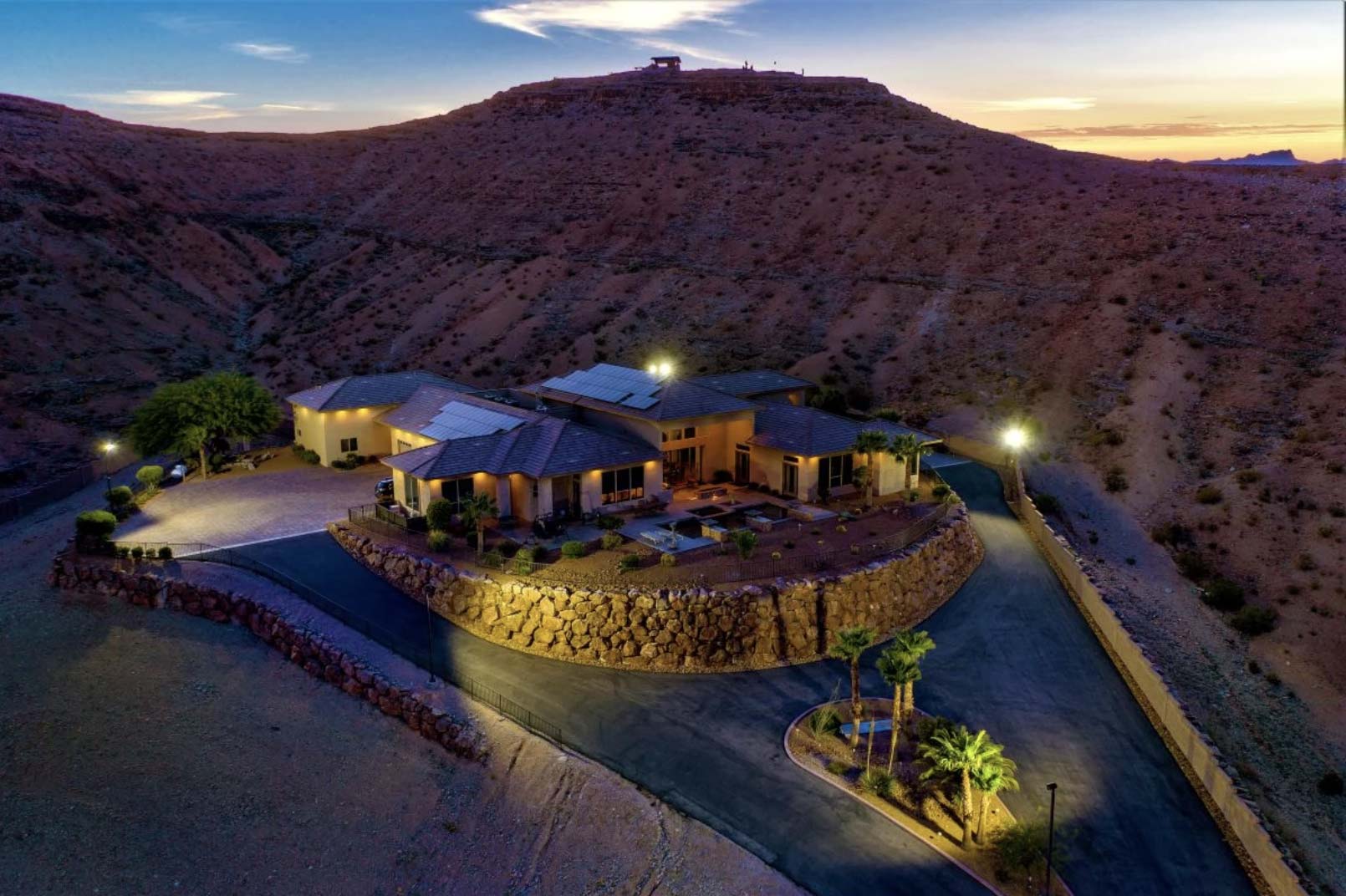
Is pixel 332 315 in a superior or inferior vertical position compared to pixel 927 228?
inferior

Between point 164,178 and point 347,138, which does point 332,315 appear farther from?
point 347,138

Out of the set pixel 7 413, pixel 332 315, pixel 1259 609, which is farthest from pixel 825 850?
pixel 332 315

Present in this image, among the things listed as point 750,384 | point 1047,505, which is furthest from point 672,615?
point 750,384

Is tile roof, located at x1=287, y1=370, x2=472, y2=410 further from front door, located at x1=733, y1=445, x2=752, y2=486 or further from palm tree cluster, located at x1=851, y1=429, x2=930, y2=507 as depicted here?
palm tree cluster, located at x1=851, y1=429, x2=930, y2=507

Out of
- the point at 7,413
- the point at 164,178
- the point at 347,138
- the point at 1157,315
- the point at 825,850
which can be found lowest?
the point at 825,850

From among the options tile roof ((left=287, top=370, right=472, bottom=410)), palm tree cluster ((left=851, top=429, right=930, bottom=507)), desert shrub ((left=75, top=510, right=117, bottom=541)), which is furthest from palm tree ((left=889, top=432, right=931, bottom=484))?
desert shrub ((left=75, top=510, right=117, bottom=541))

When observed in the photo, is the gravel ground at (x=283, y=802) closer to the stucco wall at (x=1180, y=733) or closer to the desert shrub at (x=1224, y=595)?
the stucco wall at (x=1180, y=733)
